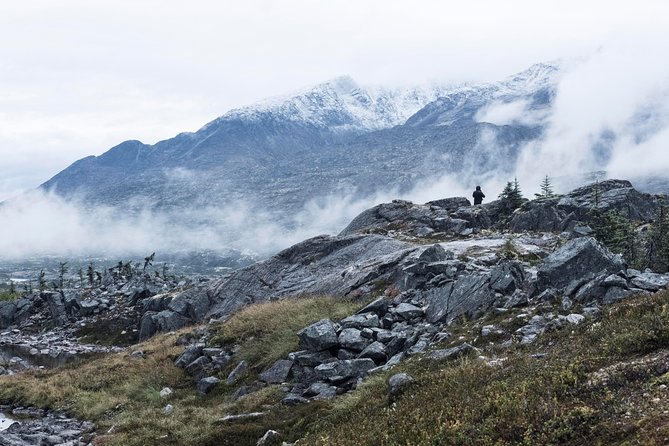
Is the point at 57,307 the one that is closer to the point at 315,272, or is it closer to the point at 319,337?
the point at 315,272

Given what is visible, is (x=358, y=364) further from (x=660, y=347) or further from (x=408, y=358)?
(x=660, y=347)

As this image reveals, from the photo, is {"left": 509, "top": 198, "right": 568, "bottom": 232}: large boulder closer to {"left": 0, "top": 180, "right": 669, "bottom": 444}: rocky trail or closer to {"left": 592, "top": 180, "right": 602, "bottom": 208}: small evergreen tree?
{"left": 0, "top": 180, "right": 669, "bottom": 444}: rocky trail

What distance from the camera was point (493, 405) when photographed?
13.1 metres

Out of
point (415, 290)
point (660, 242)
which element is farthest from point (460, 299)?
point (660, 242)

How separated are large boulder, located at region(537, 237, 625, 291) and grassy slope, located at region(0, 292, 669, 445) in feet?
17.0

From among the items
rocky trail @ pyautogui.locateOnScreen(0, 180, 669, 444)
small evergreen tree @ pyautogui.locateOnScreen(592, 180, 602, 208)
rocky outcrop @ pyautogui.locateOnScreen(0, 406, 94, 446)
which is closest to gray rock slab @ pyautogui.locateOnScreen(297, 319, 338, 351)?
rocky trail @ pyautogui.locateOnScreen(0, 180, 669, 444)

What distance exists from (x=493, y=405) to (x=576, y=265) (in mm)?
15063

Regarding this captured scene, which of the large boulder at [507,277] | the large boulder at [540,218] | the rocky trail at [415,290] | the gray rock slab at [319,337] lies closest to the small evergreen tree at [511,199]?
the rocky trail at [415,290]

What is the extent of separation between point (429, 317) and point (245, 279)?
34136 millimetres

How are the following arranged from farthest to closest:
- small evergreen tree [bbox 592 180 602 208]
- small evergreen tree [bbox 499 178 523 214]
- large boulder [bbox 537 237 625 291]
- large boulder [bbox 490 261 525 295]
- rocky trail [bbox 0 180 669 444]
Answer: small evergreen tree [bbox 499 178 523 214], small evergreen tree [bbox 592 180 602 208], large boulder [bbox 490 261 525 295], large boulder [bbox 537 237 625 291], rocky trail [bbox 0 180 669 444]

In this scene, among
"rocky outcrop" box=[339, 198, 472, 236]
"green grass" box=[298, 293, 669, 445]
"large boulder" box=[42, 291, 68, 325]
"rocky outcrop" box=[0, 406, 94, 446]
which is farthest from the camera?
"large boulder" box=[42, 291, 68, 325]

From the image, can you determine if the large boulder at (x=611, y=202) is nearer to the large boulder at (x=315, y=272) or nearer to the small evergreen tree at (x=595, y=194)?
the small evergreen tree at (x=595, y=194)

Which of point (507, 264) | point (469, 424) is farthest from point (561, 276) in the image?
point (469, 424)

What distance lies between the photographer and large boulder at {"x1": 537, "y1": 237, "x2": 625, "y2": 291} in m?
25.1
